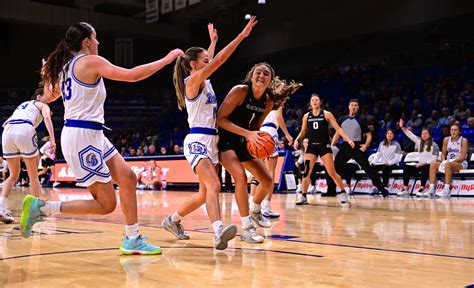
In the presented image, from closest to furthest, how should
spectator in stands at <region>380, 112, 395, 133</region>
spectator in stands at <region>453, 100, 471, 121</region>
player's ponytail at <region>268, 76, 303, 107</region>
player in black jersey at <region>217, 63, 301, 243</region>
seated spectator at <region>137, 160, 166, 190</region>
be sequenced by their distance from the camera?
player in black jersey at <region>217, 63, 301, 243</region> → player's ponytail at <region>268, 76, 303, 107</region> → spectator in stands at <region>453, 100, 471, 121</region> → spectator in stands at <region>380, 112, 395, 133</region> → seated spectator at <region>137, 160, 166, 190</region>

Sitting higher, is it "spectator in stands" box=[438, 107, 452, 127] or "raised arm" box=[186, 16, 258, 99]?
"spectator in stands" box=[438, 107, 452, 127]

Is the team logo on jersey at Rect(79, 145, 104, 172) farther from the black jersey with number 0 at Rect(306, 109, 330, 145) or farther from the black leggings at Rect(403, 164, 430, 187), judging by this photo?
the black leggings at Rect(403, 164, 430, 187)

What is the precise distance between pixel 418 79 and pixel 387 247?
15790 mm

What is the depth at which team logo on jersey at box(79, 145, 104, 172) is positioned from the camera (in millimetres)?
3961

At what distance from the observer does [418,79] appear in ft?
63.2

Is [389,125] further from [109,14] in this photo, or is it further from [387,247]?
[109,14]

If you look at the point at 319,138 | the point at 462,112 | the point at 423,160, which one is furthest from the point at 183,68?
the point at 462,112

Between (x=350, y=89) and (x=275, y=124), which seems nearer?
(x=275, y=124)

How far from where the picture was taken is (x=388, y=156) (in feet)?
41.3

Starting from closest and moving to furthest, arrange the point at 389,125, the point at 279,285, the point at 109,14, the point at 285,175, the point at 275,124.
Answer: the point at 279,285
the point at 275,124
the point at 285,175
the point at 389,125
the point at 109,14

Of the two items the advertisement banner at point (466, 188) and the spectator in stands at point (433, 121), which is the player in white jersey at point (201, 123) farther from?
the spectator in stands at point (433, 121)

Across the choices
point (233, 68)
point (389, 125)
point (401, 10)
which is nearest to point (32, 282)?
point (389, 125)

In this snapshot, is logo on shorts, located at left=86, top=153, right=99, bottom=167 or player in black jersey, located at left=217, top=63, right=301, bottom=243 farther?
player in black jersey, located at left=217, top=63, right=301, bottom=243

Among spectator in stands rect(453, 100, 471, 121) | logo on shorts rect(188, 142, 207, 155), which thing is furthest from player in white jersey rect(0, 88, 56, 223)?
spectator in stands rect(453, 100, 471, 121)
